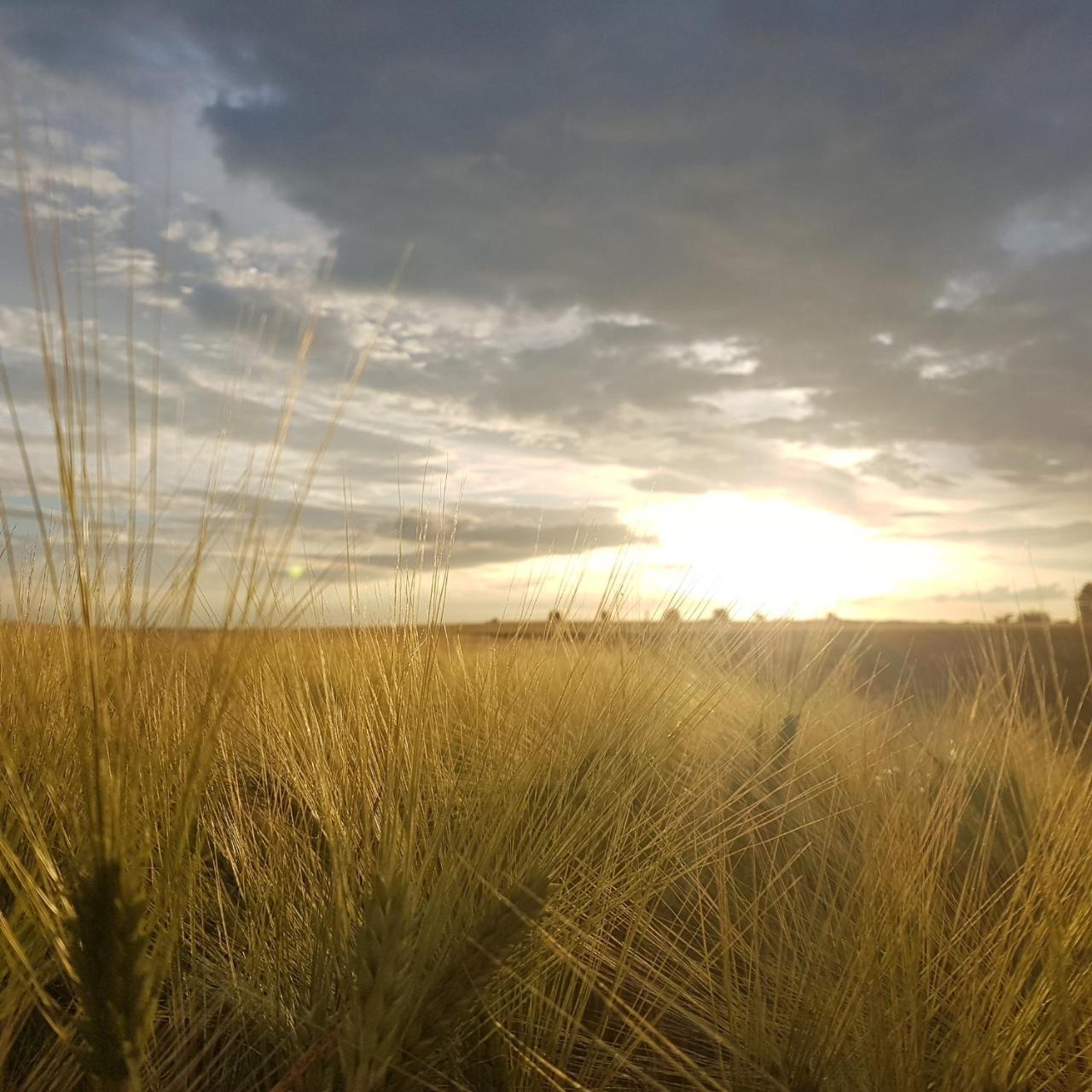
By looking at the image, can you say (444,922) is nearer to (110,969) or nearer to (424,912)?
(424,912)

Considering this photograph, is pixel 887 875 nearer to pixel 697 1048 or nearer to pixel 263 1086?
pixel 697 1048

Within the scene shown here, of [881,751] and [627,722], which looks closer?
[627,722]

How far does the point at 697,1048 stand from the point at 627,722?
592 mm

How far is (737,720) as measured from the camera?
3.28 m

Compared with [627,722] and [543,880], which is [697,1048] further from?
[543,880]

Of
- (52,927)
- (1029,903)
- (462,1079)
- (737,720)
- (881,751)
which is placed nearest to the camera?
(52,927)

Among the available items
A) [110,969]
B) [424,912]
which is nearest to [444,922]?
[424,912]

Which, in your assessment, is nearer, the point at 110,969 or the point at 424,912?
the point at 110,969

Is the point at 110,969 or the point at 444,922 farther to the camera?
the point at 444,922

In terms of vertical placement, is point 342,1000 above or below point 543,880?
below

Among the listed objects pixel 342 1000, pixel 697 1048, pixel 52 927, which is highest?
pixel 52 927

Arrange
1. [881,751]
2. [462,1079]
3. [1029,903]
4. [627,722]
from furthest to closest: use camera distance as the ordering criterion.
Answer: [881,751]
[627,722]
[1029,903]
[462,1079]

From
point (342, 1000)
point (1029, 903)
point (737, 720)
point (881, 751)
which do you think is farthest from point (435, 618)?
point (737, 720)

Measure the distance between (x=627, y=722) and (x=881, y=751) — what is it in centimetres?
104
